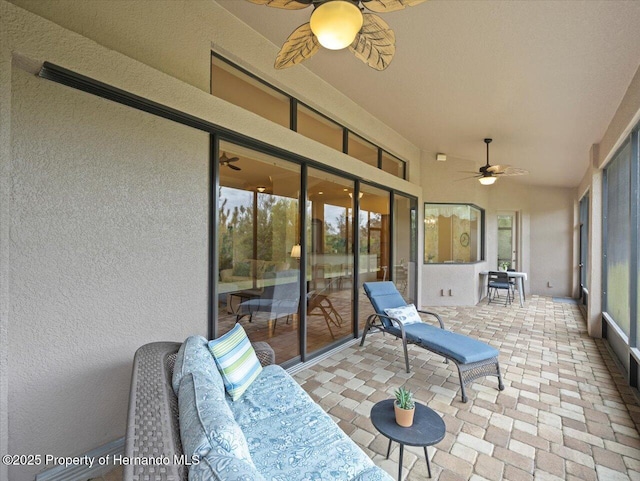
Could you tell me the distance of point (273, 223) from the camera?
10.8 ft

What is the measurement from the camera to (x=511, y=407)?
2.67 metres

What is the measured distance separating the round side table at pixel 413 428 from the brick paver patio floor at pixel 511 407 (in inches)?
14.4

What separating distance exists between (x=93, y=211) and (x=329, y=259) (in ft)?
8.86

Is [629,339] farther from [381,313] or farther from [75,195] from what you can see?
[75,195]

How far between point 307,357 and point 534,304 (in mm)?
6331

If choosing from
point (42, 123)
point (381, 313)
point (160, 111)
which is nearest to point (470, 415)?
point (381, 313)

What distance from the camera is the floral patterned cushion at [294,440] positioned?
1.33 metres

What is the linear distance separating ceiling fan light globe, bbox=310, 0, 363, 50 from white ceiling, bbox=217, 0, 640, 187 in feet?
4.70

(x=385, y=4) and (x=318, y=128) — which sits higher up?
(x=318, y=128)

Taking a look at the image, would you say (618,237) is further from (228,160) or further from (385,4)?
(228,160)

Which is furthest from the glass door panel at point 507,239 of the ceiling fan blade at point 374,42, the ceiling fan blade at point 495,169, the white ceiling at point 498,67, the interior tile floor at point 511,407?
the ceiling fan blade at point 374,42

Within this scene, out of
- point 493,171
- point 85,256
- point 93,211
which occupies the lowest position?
point 85,256

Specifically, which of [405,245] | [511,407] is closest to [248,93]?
[511,407]

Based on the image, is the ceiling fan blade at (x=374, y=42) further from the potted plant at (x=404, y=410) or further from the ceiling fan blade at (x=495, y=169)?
the ceiling fan blade at (x=495, y=169)
